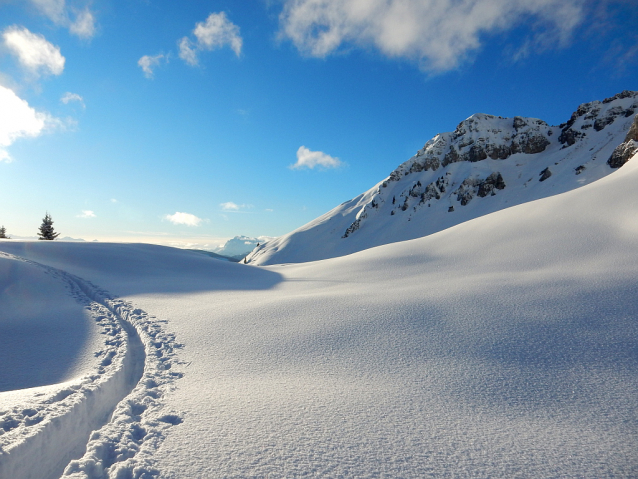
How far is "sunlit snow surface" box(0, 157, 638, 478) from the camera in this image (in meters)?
2.67

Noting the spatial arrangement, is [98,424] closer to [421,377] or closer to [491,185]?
[421,377]

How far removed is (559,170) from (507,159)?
13193 millimetres

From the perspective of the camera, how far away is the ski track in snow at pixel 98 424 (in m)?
2.66

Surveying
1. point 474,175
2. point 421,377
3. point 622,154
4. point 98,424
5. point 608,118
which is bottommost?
point 98,424

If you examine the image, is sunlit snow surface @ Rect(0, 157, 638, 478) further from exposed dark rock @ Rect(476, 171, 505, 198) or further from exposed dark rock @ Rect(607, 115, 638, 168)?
exposed dark rock @ Rect(476, 171, 505, 198)

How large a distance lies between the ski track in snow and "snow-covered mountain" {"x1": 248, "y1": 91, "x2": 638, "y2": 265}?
49515 mm

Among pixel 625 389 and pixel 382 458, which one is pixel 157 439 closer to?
pixel 382 458

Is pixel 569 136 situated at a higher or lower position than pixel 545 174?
higher

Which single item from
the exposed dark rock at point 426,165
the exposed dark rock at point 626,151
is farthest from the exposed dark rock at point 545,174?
the exposed dark rock at point 426,165

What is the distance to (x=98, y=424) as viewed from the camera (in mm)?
3412

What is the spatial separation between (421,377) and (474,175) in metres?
62.5

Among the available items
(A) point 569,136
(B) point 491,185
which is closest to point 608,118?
(A) point 569,136

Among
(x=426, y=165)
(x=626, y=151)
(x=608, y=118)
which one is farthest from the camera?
(x=426, y=165)

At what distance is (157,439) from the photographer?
295 cm
